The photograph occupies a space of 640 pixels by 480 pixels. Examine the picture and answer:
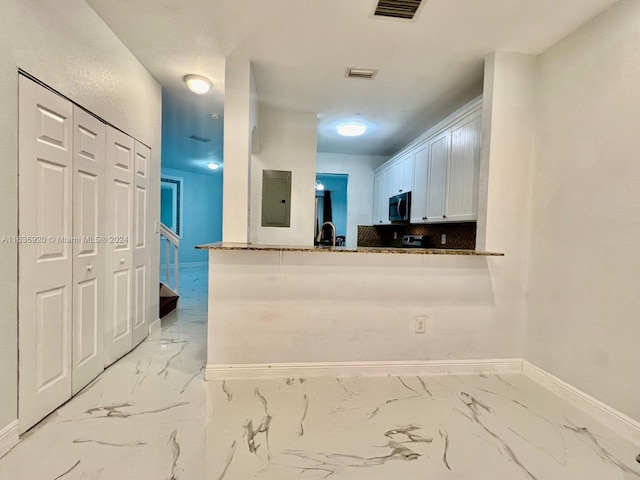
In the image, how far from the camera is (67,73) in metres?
1.76

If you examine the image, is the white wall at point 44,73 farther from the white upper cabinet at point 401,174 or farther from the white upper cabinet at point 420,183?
the white upper cabinet at point 401,174

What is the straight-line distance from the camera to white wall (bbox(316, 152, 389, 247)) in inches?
210

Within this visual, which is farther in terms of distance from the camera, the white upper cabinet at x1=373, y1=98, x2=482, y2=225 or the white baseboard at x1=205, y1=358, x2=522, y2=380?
the white upper cabinet at x1=373, y1=98, x2=482, y2=225

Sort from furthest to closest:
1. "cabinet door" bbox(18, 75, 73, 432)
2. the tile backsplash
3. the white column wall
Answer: the tile backsplash < the white column wall < "cabinet door" bbox(18, 75, 73, 432)

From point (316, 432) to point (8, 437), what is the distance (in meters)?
1.50

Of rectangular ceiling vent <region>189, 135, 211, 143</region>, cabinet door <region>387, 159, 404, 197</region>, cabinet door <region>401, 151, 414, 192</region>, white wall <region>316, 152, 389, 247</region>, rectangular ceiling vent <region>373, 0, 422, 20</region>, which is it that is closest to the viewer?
rectangular ceiling vent <region>373, 0, 422, 20</region>

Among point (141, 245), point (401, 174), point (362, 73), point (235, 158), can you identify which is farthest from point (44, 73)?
point (401, 174)

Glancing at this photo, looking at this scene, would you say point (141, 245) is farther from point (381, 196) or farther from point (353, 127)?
point (381, 196)

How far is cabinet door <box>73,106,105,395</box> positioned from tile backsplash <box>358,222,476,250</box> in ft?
11.3

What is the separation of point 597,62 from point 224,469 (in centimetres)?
308

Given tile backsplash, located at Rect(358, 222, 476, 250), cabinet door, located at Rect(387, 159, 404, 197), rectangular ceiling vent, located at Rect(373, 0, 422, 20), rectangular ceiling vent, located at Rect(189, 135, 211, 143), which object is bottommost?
tile backsplash, located at Rect(358, 222, 476, 250)

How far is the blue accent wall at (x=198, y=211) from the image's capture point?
7.54 meters

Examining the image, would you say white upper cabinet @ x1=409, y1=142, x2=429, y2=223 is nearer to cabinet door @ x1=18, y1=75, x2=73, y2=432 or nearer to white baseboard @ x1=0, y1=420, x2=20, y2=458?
cabinet door @ x1=18, y1=75, x2=73, y2=432

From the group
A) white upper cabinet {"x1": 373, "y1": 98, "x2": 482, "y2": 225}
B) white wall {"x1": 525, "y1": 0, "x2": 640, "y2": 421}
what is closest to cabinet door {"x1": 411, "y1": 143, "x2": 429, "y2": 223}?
white upper cabinet {"x1": 373, "y1": 98, "x2": 482, "y2": 225}
